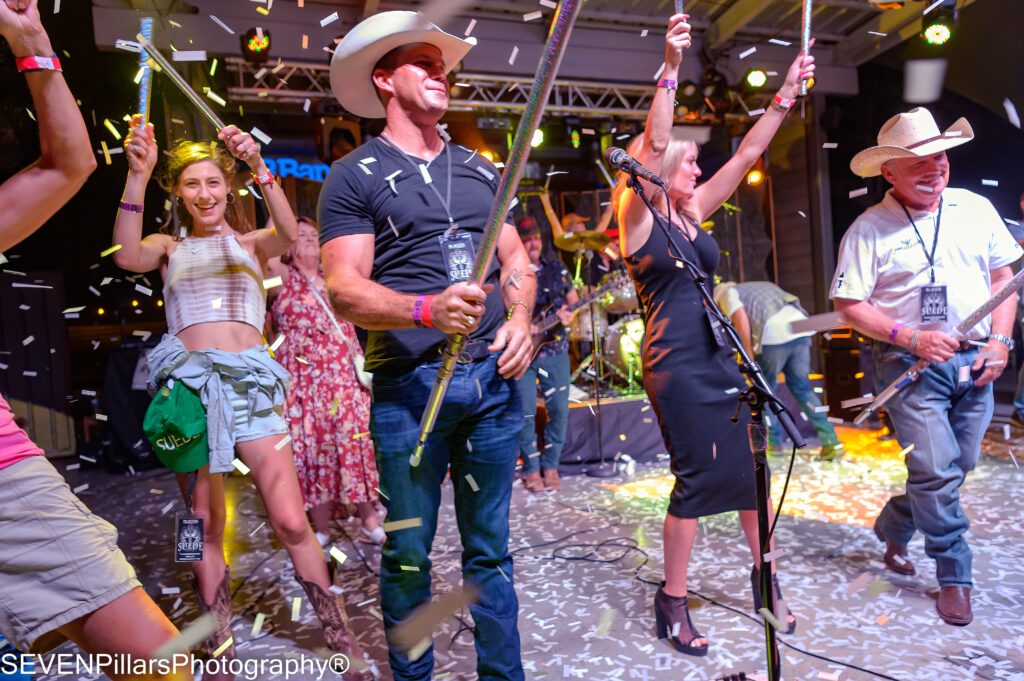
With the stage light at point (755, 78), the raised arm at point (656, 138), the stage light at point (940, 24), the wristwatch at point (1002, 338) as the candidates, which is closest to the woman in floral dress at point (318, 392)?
the raised arm at point (656, 138)

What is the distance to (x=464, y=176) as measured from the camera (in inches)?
74.4

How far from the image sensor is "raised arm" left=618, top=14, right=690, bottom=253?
6.68 ft

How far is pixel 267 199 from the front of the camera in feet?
7.86

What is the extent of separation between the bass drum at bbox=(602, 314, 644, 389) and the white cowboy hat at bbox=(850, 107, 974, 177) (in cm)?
424

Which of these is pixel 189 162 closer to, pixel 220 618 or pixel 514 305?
pixel 514 305

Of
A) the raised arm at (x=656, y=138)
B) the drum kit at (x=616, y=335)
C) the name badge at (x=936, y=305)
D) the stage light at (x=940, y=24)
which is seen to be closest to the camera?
the raised arm at (x=656, y=138)

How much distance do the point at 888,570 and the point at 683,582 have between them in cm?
116

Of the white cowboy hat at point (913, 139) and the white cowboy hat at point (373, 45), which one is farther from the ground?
the white cowboy hat at point (373, 45)

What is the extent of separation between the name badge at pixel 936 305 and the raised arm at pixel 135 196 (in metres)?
2.69

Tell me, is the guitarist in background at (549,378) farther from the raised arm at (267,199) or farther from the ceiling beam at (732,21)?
the ceiling beam at (732,21)

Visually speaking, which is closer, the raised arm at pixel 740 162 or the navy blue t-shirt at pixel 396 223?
the navy blue t-shirt at pixel 396 223

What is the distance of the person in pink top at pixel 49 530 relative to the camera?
4.11ft

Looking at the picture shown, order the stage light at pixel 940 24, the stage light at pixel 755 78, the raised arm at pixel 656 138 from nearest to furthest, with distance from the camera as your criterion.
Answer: the raised arm at pixel 656 138, the stage light at pixel 940 24, the stage light at pixel 755 78

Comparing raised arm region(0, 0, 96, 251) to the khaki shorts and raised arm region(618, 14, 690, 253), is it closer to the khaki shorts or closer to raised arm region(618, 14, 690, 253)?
the khaki shorts
